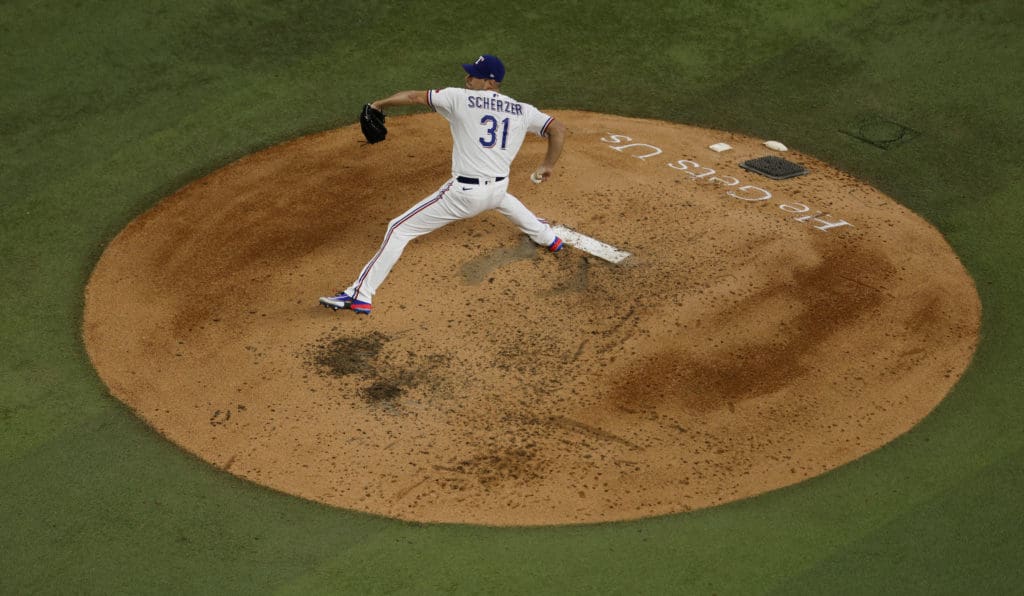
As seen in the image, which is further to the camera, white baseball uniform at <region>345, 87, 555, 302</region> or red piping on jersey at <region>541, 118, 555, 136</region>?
red piping on jersey at <region>541, 118, 555, 136</region>

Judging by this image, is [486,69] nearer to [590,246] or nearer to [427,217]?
[427,217]

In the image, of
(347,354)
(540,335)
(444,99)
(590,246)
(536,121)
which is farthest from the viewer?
(590,246)

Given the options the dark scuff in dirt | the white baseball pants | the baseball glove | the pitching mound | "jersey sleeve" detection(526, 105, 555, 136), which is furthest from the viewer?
the baseball glove

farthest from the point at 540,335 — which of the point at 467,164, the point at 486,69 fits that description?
the point at 486,69

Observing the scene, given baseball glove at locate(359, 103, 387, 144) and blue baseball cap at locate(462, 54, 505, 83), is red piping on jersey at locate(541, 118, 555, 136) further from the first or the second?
baseball glove at locate(359, 103, 387, 144)

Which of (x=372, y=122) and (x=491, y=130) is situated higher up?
(x=491, y=130)

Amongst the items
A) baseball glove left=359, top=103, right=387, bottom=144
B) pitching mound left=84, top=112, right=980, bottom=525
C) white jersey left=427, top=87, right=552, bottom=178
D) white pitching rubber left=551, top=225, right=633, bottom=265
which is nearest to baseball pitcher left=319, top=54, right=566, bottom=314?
white jersey left=427, top=87, right=552, bottom=178

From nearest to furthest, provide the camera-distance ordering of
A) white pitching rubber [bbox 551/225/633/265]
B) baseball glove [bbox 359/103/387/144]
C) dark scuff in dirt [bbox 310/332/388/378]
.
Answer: dark scuff in dirt [bbox 310/332/388/378] → baseball glove [bbox 359/103/387/144] → white pitching rubber [bbox 551/225/633/265]

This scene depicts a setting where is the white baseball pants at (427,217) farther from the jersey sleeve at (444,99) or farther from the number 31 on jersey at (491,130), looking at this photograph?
the jersey sleeve at (444,99)

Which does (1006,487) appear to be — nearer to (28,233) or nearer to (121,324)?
(121,324)
